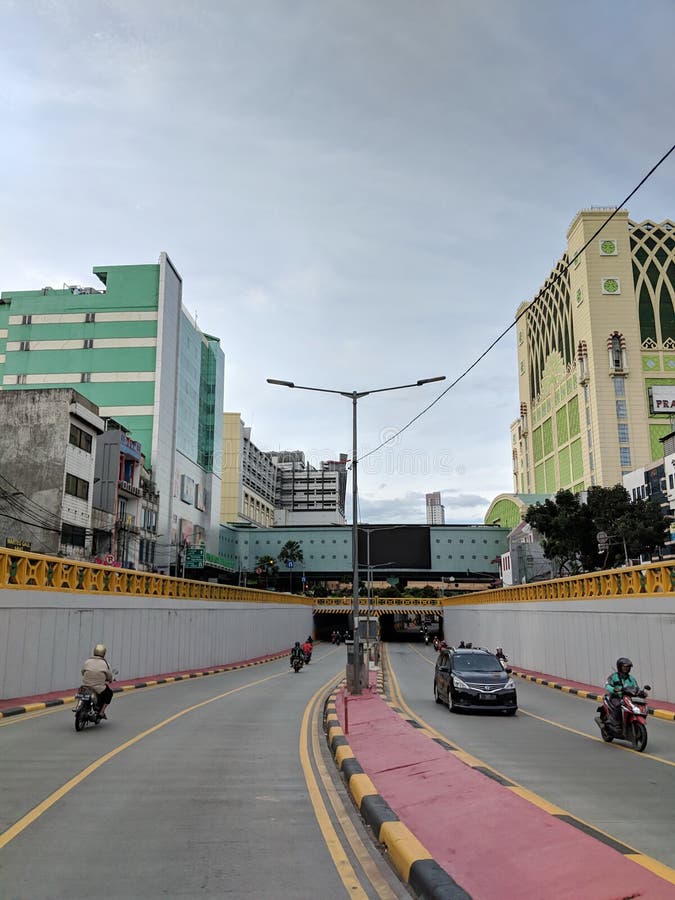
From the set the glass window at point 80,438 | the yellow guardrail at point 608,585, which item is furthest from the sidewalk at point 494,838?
the glass window at point 80,438

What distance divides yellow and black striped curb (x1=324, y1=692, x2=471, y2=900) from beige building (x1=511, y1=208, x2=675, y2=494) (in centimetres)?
9872

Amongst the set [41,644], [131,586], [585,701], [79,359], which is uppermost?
[79,359]

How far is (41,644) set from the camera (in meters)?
18.5

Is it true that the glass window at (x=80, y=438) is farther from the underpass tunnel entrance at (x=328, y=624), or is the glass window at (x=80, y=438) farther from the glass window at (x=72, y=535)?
the underpass tunnel entrance at (x=328, y=624)

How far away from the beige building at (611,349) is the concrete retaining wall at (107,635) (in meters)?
77.4

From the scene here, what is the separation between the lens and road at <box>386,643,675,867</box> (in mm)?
6996

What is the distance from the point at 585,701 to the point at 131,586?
51.9ft

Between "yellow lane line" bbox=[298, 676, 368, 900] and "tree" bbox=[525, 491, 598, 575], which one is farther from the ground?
"tree" bbox=[525, 491, 598, 575]

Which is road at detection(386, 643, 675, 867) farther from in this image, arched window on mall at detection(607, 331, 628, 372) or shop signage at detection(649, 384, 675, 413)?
arched window on mall at detection(607, 331, 628, 372)

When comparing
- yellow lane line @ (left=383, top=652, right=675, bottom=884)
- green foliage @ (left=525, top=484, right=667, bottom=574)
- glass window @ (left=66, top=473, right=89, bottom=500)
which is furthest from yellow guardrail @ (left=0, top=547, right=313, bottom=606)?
green foliage @ (left=525, top=484, right=667, bottom=574)

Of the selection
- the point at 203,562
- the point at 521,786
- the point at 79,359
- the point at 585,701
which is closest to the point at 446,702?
the point at 585,701

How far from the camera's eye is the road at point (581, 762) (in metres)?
7.00

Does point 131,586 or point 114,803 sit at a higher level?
point 131,586

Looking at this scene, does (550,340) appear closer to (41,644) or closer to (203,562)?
(203,562)
